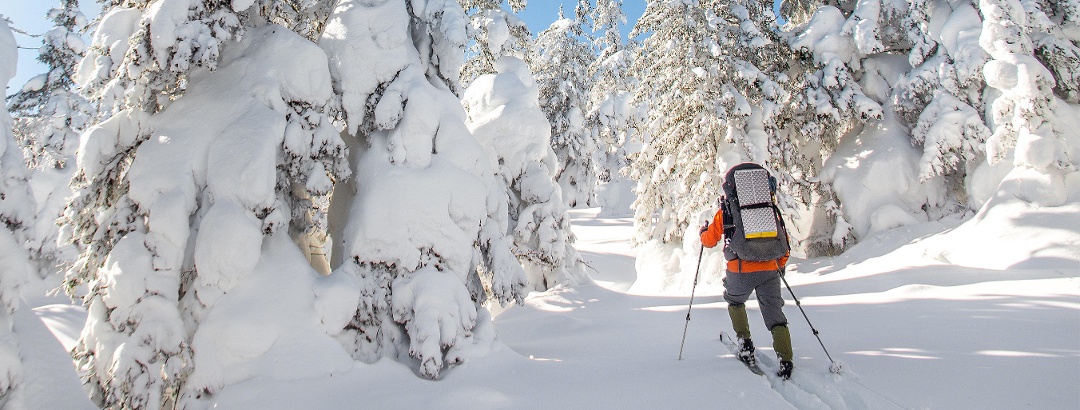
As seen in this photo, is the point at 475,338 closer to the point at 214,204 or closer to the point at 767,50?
the point at 214,204

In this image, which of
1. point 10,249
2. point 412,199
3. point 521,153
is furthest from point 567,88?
point 10,249

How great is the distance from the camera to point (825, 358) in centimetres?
512

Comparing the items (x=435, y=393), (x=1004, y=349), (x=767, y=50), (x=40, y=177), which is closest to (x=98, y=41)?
(x=435, y=393)

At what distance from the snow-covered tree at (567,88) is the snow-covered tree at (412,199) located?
57.5 feet

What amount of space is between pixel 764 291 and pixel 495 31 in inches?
237

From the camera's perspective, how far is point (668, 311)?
8883mm

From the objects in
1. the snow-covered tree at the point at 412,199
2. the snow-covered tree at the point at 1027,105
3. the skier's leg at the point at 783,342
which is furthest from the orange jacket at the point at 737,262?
the snow-covered tree at the point at 1027,105

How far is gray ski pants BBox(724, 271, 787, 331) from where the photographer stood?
5.01m

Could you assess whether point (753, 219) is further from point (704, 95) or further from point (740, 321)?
point (704, 95)

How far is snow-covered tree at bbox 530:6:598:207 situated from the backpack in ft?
63.8

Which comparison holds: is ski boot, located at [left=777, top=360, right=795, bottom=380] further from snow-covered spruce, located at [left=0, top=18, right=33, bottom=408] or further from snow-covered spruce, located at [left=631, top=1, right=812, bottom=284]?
snow-covered spruce, located at [left=631, top=1, right=812, bottom=284]

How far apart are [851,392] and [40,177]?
21.9 m

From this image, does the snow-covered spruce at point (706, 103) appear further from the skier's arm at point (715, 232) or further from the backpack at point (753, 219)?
the backpack at point (753, 219)

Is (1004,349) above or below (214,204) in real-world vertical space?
below
